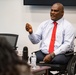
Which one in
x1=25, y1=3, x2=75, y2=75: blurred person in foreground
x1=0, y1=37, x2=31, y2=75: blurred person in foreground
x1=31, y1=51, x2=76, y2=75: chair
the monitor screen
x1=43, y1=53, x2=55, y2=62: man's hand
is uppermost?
x1=0, y1=37, x2=31, y2=75: blurred person in foreground

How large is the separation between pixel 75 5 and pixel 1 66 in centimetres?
Result: 381

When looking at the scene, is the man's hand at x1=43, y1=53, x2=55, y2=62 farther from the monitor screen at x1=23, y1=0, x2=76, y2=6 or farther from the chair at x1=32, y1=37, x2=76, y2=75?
the monitor screen at x1=23, y1=0, x2=76, y2=6

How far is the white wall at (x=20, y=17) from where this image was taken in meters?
4.35

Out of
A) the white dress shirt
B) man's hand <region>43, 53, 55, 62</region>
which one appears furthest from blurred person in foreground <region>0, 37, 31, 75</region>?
the white dress shirt

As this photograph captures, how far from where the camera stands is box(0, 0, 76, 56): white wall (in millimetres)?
4348

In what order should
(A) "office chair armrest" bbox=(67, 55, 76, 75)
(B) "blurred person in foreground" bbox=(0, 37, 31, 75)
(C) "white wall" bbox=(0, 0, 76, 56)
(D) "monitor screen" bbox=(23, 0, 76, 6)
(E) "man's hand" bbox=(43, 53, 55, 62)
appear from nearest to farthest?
(B) "blurred person in foreground" bbox=(0, 37, 31, 75), (A) "office chair armrest" bbox=(67, 55, 76, 75), (E) "man's hand" bbox=(43, 53, 55, 62), (D) "monitor screen" bbox=(23, 0, 76, 6), (C) "white wall" bbox=(0, 0, 76, 56)

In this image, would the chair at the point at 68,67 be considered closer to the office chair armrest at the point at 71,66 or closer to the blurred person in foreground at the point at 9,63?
the office chair armrest at the point at 71,66

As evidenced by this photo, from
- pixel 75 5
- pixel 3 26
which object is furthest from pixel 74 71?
pixel 3 26

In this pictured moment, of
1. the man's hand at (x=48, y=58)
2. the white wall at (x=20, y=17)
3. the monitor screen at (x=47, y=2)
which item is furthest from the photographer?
the white wall at (x=20, y=17)

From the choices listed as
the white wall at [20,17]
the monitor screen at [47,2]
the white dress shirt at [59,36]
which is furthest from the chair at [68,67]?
the white wall at [20,17]

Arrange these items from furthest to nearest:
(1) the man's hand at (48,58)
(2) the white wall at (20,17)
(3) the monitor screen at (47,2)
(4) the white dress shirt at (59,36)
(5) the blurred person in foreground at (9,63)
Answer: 1. (2) the white wall at (20,17)
2. (3) the monitor screen at (47,2)
3. (4) the white dress shirt at (59,36)
4. (1) the man's hand at (48,58)
5. (5) the blurred person in foreground at (9,63)

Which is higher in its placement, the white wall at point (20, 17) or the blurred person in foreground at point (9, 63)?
the blurred person in foreground at point (9, 63)

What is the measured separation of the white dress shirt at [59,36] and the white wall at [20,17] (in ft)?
3.58

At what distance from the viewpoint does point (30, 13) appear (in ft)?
14.4
